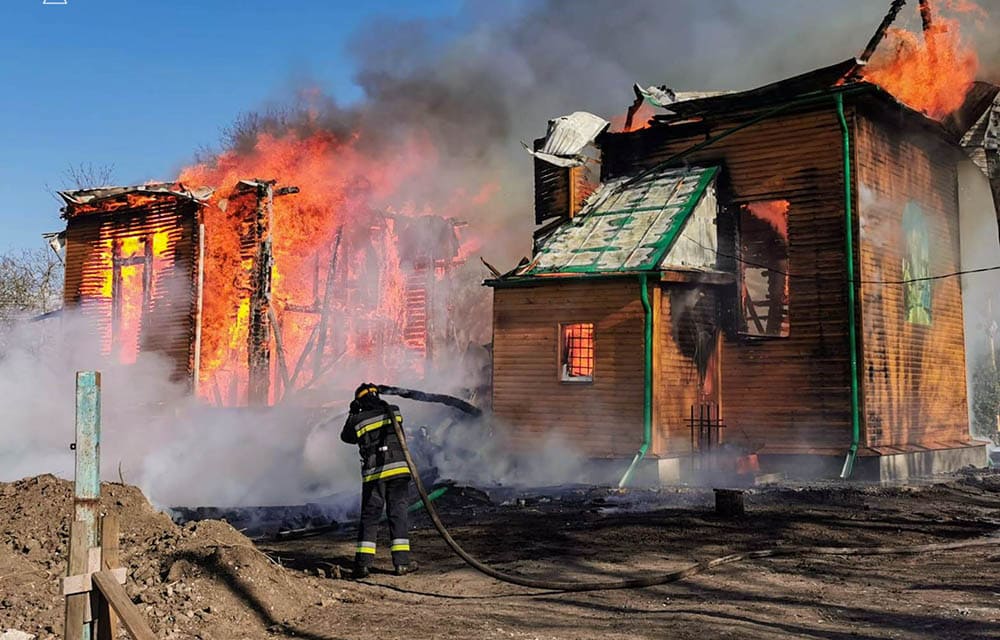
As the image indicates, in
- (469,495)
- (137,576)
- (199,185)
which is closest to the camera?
(137,576)

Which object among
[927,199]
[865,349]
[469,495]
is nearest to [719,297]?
[865,349]

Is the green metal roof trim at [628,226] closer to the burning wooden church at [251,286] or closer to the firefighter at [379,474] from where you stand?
the burning wooden church at [251,286]

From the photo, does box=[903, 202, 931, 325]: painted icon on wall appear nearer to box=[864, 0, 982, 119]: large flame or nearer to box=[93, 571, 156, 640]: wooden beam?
box=[864, 0, 982, 119]: large flame

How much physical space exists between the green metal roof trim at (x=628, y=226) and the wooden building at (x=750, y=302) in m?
0.05

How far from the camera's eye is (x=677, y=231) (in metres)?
17.5

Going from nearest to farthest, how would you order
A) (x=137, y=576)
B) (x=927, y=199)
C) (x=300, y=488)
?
(x=137, y=576), (x=300, y=488), (x=927, y=199)

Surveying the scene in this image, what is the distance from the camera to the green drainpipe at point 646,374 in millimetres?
16547

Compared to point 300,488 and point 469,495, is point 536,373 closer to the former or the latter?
point 469,495

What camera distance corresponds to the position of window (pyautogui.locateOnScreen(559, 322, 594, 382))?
1809cm

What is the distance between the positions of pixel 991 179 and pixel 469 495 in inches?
374

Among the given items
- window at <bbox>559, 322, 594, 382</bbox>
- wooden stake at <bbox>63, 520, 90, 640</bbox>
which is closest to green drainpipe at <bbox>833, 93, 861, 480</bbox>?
window at <bbox>559, 322, 594, 382</bbox>

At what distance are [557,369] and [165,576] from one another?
11.9 metres

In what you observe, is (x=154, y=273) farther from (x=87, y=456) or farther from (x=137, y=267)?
(x=87, y=456)

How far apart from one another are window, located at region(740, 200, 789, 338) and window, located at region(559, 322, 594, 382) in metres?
3.93
